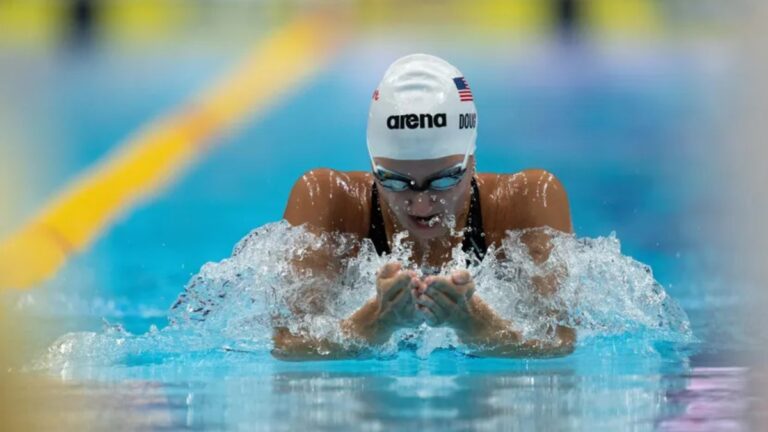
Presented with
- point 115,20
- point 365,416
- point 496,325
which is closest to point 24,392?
point 365,416

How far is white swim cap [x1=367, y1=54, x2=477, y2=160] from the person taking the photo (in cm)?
271

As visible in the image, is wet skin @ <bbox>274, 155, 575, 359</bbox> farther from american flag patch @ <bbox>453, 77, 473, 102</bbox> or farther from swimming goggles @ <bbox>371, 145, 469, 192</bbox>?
american flag patch @ <bbox>453, 77, 473, 102</bbox>

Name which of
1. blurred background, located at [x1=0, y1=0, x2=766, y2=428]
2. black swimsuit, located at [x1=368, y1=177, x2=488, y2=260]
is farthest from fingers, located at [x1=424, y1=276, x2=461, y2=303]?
blurred background, located at [x1=0, y1=0, x2=766, y2=428]

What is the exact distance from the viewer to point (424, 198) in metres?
2.69

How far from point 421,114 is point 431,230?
0.29 m

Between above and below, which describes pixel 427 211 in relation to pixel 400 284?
above

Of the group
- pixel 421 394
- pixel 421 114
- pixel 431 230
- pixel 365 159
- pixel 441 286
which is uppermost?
pixel 365 159

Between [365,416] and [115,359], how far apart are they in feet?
3.70

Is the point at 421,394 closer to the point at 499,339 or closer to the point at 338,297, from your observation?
the point at 499,339

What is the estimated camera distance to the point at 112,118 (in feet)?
18.0

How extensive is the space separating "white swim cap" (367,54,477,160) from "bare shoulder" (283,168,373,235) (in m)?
0.22

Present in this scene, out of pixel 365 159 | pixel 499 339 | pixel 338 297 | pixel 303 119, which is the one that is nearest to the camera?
pixel 499 339

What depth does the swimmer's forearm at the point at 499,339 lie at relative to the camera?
2.52 meters

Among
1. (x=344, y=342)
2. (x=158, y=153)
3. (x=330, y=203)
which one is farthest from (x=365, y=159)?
(x=344, y=342)
